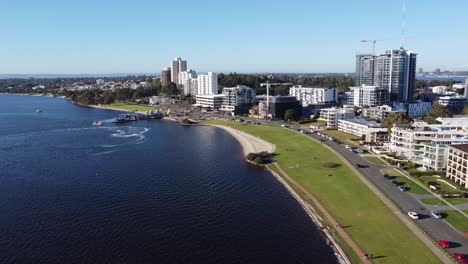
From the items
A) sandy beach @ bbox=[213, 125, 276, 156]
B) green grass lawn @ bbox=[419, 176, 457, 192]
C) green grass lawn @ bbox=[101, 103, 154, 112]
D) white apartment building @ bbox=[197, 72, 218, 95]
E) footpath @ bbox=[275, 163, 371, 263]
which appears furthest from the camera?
white apartment building @ bbox=[197, 72, 218, 95]

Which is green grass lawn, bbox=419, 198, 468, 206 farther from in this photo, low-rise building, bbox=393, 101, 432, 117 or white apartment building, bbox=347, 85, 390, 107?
white apartment building, bbox=347, 85, 390, 107

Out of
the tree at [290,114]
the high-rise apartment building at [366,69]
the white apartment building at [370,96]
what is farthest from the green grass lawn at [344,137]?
the high-rise apartment building at [366,69]

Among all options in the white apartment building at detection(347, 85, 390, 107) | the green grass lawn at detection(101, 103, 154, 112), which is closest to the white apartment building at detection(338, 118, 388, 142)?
the white apartment building at detection(347, 85, 390, 107)

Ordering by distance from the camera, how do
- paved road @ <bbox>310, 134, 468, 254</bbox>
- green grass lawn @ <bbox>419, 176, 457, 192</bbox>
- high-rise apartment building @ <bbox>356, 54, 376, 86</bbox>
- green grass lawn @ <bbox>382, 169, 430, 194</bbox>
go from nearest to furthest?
paved road @ <bbox>310, 134, 468, 254</bbox> < green grass lawn @ <bbox>382, 169, 430, 194</bbox> < green grass lawn @ <bbox>419, 176, 457, 192</bbox> < high-rise apartment building @ <bbox>356, 54, 376, 86</bbox>

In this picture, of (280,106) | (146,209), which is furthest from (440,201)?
(280,106)

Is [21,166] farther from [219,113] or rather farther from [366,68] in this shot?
[366,68]

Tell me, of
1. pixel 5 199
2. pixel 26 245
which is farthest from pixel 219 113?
pixel 26 245
